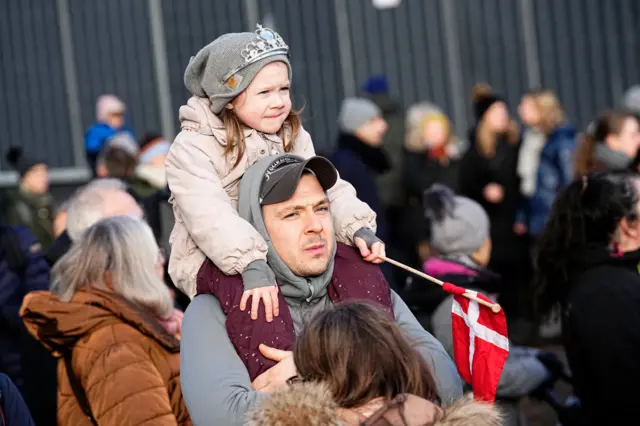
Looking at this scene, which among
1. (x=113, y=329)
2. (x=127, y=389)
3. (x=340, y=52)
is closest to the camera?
(x=127, y=389)

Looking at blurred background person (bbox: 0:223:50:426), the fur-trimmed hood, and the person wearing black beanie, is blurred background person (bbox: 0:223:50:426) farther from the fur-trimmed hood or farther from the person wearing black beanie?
the fur-trimmed hood

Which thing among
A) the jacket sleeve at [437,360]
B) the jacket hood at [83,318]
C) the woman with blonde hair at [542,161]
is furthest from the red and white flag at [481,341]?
the woman with blonde hair at [542,161]

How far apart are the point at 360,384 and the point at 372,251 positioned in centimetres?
80

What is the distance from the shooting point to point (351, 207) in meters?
4.26

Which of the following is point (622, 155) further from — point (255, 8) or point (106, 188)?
point (255, 8)

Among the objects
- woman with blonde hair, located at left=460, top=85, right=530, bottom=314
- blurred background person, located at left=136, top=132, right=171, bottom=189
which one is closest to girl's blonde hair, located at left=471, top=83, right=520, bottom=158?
woman with blonde hair, located at left=460, top=85, right=530, bottom=314

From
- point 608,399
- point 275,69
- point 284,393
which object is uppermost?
point 275,69

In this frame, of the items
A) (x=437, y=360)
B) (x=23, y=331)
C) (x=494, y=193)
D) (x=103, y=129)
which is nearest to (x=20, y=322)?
(x=23, y=331)

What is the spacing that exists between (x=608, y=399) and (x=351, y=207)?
188 cm

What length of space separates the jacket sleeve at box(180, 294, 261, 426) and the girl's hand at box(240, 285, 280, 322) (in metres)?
0.13

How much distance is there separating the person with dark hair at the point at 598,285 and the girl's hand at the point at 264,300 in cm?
207

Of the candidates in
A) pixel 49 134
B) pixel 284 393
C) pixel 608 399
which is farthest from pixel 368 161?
pixel 284 393

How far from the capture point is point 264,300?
12.6 ft

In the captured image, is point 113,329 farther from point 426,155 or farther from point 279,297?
point 426,155
